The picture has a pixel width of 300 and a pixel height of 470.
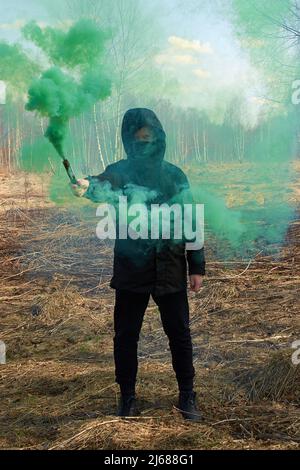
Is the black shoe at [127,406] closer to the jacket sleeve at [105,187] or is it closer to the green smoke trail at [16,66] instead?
the jacket sleeve at [105,187]

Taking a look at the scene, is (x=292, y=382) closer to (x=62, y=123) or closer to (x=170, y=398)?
(x=170, y=398)

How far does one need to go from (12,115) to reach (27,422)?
17.0 ft

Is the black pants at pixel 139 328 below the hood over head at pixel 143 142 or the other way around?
below

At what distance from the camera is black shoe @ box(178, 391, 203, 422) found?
296 cm

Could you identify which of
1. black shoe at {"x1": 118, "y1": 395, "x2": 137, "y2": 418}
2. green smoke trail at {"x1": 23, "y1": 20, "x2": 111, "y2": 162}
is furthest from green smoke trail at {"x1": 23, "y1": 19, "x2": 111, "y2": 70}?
black shoe at {"x1": 118, "y1": 395, "x2": 137, "y2": 418}

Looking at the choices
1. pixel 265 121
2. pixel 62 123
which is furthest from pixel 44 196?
pixel 62 123

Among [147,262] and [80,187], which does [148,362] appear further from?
[80,187]

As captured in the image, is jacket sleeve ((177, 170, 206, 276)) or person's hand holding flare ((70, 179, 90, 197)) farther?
jacket sleeve ((177, 170, 206, 276))

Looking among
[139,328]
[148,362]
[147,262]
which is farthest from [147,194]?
[148,362]

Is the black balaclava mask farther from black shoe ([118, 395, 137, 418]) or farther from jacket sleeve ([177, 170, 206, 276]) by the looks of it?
black shoe ([118, 395, 137, 418])

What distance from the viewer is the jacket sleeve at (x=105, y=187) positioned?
2.76 m

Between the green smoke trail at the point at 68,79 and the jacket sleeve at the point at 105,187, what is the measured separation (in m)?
0.30

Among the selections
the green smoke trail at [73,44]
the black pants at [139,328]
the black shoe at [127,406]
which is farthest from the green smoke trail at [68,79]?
the black shoe at [127,406]

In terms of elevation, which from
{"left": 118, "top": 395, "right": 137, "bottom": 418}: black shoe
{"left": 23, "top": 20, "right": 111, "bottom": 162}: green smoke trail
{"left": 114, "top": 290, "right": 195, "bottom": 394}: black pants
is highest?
{"left": 23, "top": 20, "right": 111, "bottom": 162}: green smoke trail
